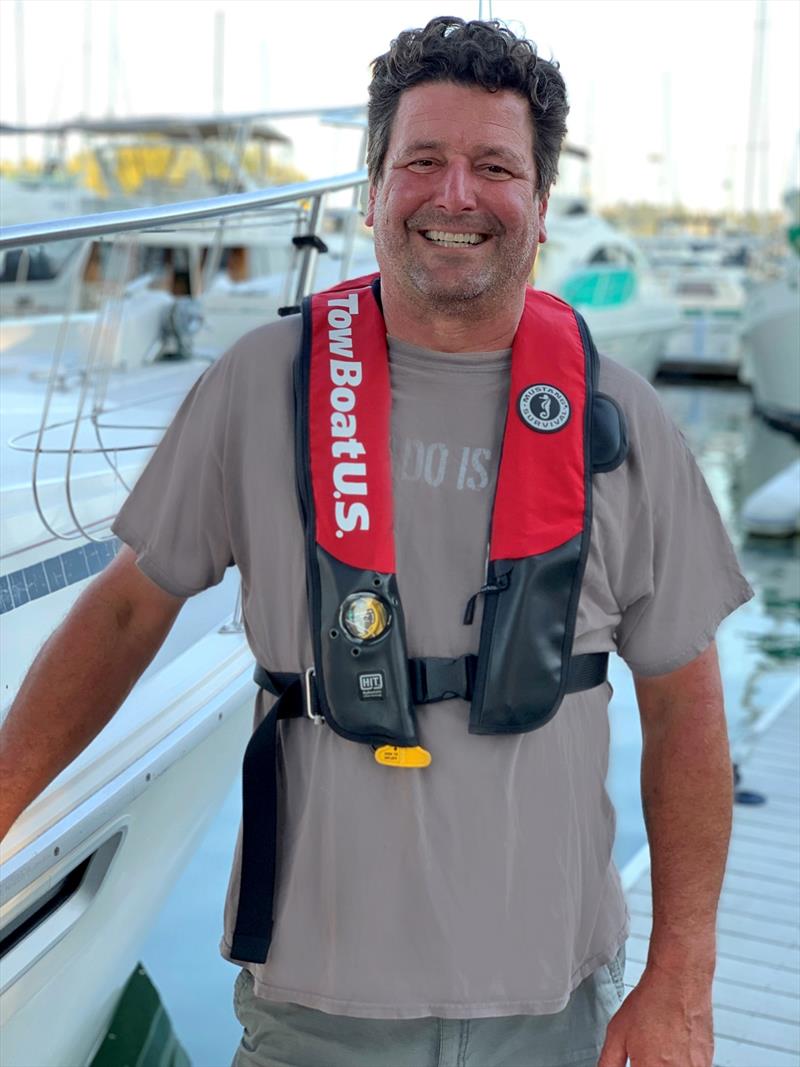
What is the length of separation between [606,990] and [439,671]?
0.47 m

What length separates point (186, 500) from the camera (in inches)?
61.4

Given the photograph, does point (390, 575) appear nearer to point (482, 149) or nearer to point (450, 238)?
point (450, 238)

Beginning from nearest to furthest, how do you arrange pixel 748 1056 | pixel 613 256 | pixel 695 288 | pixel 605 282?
pixel 748 1056
pixel 605 282
pixel 613 256
pixel 695 288

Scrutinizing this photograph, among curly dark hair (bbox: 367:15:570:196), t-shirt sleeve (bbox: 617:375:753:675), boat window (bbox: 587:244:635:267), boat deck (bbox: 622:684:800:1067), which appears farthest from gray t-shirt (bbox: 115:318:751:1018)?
boat window (bbox: 587:244:635:267)

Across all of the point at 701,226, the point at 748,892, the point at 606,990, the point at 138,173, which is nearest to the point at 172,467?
the point at 606,990

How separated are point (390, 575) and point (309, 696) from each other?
169 mm

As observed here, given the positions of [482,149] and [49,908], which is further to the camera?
[49,908]

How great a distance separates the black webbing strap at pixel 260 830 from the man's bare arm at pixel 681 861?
1.41 feet

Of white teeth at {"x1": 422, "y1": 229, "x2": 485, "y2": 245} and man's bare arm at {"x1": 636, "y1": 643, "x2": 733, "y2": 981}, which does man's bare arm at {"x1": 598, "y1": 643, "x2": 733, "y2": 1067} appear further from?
white teeth at {"x1": 422, "y1": 229, "x2": 485, "y2": 245}

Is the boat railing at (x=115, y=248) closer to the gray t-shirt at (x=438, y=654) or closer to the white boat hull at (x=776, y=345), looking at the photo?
the gray t-shirt at (x=438, y=654)

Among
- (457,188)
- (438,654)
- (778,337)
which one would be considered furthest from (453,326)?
(778,337)

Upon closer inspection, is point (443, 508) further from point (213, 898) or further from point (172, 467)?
point (213, 898)

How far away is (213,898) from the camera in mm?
4133

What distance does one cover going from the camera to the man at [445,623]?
1.49 meters
